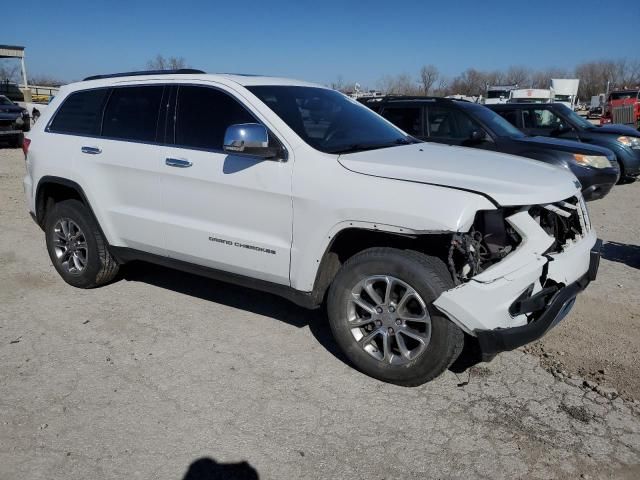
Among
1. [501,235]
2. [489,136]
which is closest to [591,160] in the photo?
→ [489,136]

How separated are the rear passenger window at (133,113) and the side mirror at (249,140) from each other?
1.11 meters

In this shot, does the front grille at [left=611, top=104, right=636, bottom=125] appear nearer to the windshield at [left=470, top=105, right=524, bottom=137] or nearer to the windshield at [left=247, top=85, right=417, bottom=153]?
the windshield at [left=470, top=105, right=524, bottom=137]

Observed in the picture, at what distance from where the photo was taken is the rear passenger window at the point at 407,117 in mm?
8828

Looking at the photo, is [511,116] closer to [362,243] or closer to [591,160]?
[591,160]

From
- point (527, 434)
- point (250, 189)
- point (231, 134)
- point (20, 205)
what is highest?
point (231, 134)

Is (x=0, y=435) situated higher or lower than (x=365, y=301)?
lower

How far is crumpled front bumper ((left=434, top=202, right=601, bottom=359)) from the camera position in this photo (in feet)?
9.90

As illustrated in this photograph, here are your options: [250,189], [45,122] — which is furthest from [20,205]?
[250,189]

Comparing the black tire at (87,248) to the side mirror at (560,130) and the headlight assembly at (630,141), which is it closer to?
the side mirror at (560,130)

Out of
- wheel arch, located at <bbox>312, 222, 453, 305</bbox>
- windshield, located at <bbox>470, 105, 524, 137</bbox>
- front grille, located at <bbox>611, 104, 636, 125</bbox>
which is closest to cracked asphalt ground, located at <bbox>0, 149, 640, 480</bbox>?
wheel arch, located at <bbox>312, 222, 453, 305</bbox>

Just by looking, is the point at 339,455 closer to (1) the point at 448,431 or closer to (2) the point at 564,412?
(1) the point at 448,431

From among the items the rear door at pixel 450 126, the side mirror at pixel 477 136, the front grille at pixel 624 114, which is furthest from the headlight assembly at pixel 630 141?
the front grille at pixel 624 114

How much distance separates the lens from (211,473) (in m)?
2.73

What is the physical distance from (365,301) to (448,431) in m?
0.90
